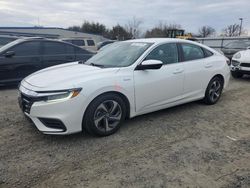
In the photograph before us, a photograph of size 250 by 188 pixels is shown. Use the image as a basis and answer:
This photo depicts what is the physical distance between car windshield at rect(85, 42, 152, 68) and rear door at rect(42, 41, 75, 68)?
315 cm

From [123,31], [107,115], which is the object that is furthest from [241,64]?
[123,31]

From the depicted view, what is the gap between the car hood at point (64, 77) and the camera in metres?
3.58

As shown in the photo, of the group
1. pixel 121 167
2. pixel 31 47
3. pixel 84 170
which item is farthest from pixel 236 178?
pixel 31 47

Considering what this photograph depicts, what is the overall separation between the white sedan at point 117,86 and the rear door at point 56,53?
3.12 meters

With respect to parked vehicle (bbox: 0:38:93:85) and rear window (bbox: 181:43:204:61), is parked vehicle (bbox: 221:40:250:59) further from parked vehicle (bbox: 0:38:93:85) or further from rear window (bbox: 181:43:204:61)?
parked vehicle (bbox: 0:38:93:85)

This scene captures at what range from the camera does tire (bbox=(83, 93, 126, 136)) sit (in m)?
3.70

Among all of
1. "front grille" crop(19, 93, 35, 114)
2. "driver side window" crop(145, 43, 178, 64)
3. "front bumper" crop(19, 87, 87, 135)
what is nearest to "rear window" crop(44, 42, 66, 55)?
"front grille" crop(19, 93, 35, 114)

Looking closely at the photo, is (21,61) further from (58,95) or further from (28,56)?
(58,95)

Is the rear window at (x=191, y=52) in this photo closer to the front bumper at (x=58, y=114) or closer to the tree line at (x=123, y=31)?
the front bumper at (x=58, y=114)

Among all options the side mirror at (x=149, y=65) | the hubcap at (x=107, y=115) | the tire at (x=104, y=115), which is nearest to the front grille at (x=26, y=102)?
the tire at (x=104, y=115)

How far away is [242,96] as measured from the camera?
6750mm

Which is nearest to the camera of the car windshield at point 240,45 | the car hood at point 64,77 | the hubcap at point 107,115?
the car hood at point 64,77

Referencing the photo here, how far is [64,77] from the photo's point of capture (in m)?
3.79

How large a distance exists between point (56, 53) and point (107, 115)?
4.65 metres
